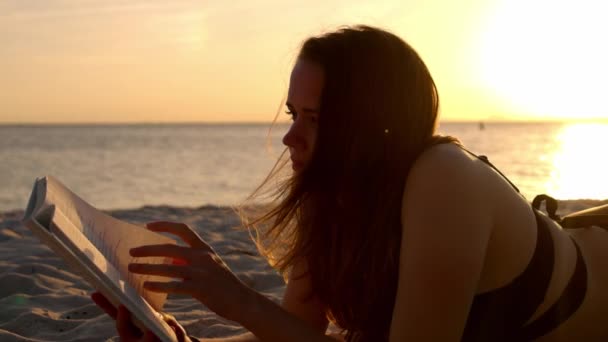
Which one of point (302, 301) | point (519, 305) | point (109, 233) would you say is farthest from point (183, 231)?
point (519, 305)

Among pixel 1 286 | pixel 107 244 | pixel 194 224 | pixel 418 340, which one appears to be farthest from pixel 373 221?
pixel 194 224

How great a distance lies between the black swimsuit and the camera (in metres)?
1.90

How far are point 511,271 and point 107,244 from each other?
1.09m

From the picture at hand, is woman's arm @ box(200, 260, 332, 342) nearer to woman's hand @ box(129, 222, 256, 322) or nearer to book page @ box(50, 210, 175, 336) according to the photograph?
woman's hand @ box(129, 222, 256, 322)

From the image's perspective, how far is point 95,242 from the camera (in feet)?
6.33

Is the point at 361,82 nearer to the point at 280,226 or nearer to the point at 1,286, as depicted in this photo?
the point at 280,226

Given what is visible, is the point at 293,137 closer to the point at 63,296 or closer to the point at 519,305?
the point at 519,305

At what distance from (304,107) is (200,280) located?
0.57 metres

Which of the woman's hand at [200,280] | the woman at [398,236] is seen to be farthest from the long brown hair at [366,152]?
the woman's hand at [200,280]

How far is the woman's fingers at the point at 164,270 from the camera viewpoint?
5.95 feet

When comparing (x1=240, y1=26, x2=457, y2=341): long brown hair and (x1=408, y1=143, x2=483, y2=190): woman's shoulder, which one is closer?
(x1=408, y1=143, x2=483, y2=190): woman's shoulder

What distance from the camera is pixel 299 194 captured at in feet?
7.12

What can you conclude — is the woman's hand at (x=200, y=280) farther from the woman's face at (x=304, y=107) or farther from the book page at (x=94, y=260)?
the woman's face at (x=304, y=107)

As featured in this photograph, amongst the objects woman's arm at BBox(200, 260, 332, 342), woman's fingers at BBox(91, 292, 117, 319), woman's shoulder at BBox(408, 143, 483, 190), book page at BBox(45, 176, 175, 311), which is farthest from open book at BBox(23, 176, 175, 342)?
woman's shoulder at BBox(408, 143, 483, 190)
